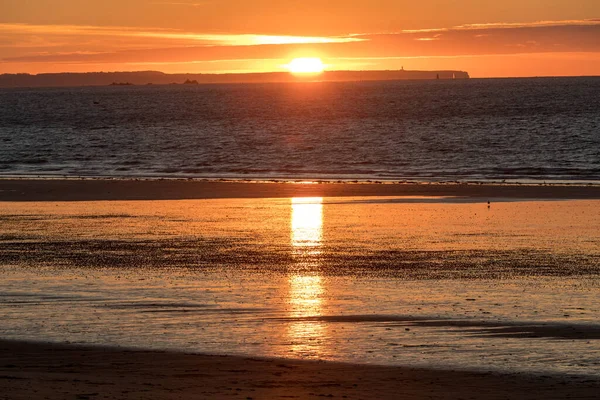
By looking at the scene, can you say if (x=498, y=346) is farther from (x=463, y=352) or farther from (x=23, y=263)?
(x=23, y=263)

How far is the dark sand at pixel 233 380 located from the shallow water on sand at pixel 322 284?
41 centimetres

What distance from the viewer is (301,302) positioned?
14.1 metres

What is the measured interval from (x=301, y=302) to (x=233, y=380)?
4118 mm

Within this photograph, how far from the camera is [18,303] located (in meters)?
14.1

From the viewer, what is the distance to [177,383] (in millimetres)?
9945

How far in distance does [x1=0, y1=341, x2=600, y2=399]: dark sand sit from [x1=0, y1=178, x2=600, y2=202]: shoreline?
799 inches

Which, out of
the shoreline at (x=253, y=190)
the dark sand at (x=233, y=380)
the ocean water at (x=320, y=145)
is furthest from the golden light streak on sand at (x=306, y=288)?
the ocean water at (x=320, y=145)

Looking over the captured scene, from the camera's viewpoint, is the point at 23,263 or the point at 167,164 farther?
the point at 167,164

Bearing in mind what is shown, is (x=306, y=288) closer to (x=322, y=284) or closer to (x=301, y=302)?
(x=322, y=284)

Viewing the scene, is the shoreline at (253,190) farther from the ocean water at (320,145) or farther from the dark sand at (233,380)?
the dark sand at (233,380)

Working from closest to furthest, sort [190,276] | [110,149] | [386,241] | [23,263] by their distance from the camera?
1. [190,276]
2. [23,263]
3. [386,241]
4. [110,149]

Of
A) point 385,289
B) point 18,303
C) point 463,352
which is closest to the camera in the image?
point 463,352

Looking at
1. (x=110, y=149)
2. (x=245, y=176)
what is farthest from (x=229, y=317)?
(x=110, y=149)

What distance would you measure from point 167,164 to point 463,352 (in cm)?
4316
